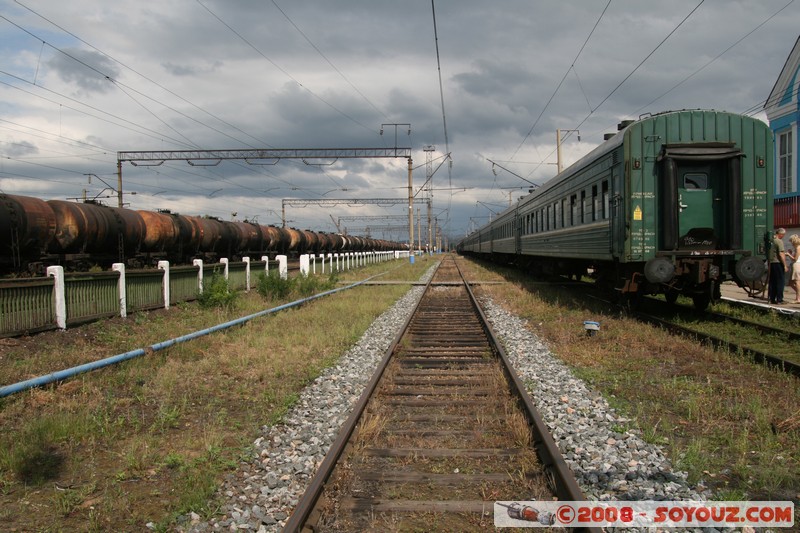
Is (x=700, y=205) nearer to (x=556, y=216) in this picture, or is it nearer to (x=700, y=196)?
(x=700, y=196)

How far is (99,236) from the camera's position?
16.6 m

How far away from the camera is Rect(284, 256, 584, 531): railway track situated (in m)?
3.55

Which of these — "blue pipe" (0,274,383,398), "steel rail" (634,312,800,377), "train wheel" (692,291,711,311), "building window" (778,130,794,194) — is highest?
"building window" (778,130,794,194)

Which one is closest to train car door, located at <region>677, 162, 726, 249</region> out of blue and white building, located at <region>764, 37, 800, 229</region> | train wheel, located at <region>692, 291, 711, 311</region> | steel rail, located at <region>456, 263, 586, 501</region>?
train wheel, located at <region>692, 291, 711, 311</region>

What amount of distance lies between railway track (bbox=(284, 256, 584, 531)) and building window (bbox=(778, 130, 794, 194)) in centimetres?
1947

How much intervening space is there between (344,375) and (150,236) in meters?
14.8

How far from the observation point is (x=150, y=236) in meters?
19.7

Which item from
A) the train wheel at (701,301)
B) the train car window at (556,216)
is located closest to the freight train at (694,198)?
Answer: the train wheel at (701,301)

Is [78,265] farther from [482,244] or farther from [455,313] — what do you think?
[482,244]

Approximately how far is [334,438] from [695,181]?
888cm

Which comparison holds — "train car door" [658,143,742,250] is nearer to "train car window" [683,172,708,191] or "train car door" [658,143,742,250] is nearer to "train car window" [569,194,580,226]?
"train car window" [683,172,708,191]

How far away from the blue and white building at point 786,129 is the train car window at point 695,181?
1145cm

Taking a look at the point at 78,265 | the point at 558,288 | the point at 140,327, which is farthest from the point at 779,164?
the point at 78,265

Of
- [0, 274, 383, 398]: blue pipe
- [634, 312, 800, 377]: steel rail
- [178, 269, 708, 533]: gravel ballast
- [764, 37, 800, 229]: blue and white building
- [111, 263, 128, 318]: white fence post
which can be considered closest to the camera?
[178, 269, 708, 533]: gravel ballast
